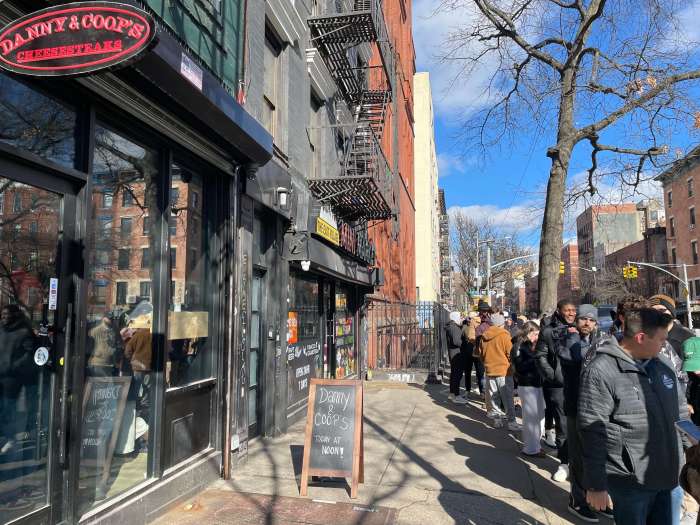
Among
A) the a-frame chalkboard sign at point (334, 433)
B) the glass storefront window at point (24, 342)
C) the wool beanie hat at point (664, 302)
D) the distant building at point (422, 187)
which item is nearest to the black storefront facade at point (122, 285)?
the glass storefront window at point (24, 342)

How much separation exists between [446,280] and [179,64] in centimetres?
7984

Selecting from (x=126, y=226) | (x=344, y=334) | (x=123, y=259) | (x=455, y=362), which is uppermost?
(x=126, y=226)

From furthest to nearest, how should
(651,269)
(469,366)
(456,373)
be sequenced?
(651,269), (469,366), (456,373)

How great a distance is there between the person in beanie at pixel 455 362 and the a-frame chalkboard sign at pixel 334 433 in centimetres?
548

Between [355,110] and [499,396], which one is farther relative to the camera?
[355,110]

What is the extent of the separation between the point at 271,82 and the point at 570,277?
96077 millimetres

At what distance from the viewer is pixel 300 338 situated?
30.4ft

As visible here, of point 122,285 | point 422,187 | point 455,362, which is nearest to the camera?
point 122,285

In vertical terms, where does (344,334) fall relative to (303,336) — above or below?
below

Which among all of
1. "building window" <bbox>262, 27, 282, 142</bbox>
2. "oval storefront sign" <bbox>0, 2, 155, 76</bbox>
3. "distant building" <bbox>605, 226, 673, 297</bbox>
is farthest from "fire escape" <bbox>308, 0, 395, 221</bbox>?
"distant building" <bbox>605, 226, 673, 297</bbox>

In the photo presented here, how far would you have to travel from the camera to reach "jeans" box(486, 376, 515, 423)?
27.4ft

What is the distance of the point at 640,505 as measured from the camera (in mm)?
2834

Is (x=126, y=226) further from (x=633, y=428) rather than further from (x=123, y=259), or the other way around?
(x=633, y=428)

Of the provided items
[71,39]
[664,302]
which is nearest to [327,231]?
[664,302]
